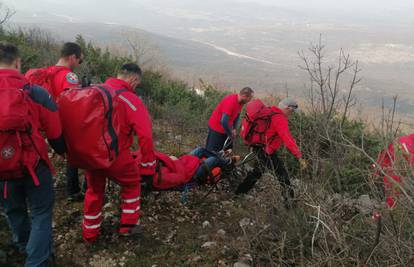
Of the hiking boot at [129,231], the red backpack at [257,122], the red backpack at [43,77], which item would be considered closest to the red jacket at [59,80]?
the red backpack at [43,77]

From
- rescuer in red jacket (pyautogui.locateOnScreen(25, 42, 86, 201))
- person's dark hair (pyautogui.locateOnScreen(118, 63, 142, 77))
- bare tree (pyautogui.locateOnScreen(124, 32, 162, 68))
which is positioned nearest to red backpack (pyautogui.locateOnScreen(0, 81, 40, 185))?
person's dark hair (pyautogui.locateOnScreen(118, 63, 142, 77))

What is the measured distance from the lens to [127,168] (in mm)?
3266

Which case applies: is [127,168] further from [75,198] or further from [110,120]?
[75,198]

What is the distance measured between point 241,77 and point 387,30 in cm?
8630

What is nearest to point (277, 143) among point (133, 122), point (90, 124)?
point (133, 122)

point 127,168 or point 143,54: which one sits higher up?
point 127,168

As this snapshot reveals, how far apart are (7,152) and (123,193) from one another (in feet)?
4.10

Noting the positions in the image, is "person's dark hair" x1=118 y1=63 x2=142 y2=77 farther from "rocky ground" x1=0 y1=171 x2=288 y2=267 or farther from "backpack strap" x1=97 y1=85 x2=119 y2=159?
"rocky ground" x1=0 y1=171 x2=288 y2=267

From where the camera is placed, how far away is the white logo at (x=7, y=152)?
2.34m

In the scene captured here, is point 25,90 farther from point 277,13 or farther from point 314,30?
point 277,13

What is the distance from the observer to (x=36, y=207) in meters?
2.63

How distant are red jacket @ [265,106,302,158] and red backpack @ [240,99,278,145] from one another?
6 centimetres

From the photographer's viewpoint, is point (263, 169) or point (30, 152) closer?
point (30, 152)

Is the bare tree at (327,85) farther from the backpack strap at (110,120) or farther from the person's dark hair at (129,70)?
the backpack strap at (110,120)
